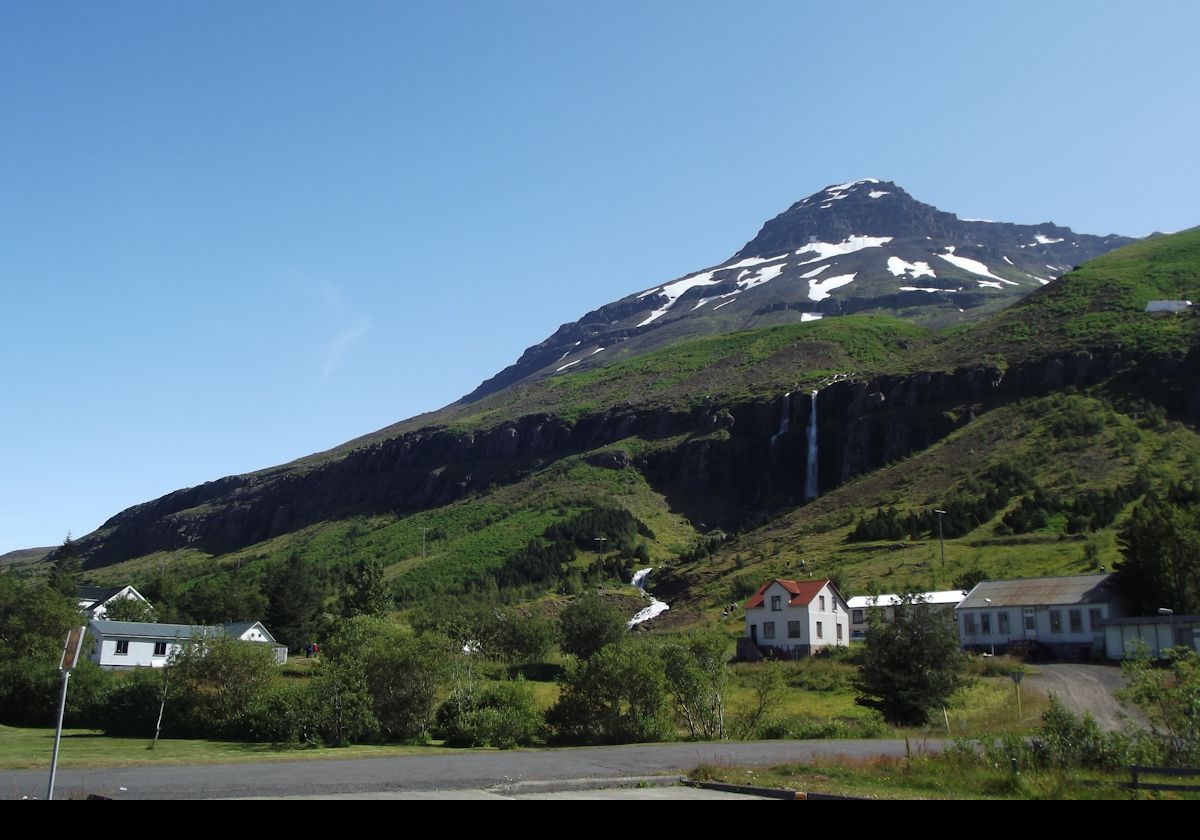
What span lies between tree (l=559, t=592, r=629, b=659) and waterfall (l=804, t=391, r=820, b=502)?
74987mm

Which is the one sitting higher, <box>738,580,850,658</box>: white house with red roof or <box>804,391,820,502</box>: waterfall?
<box>804,391,820,502</box>: waterfall

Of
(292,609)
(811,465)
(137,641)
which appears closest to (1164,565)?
(292,609)

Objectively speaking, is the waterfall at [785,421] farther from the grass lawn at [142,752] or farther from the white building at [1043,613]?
the grass lawn at [142,752]

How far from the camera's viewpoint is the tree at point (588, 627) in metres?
60.5

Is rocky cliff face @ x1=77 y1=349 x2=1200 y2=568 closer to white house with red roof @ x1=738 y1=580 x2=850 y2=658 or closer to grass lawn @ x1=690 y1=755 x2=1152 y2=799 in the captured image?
white house with red roof @ x1=738 y1=580 x2=850 y2=658

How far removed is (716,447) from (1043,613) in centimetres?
9568

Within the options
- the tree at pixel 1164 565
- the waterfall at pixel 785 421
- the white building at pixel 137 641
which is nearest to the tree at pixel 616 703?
the tree at pixel 1164 565

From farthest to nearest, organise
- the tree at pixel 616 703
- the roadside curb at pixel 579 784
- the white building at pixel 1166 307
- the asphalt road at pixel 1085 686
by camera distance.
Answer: the white building at pixel 1166 307
the asphalt road at pixel 1085 686
the tree at pixel 616 703
the roadside curb at pixel 579 784

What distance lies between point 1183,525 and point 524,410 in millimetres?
152069

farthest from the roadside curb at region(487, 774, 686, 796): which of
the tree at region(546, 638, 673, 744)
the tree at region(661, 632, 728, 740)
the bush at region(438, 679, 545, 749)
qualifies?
the tree at region(661, 632, 728, 740)

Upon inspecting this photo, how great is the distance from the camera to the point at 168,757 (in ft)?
82.2

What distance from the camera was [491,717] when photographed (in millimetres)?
31391

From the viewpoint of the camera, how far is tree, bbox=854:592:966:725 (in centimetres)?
3316
